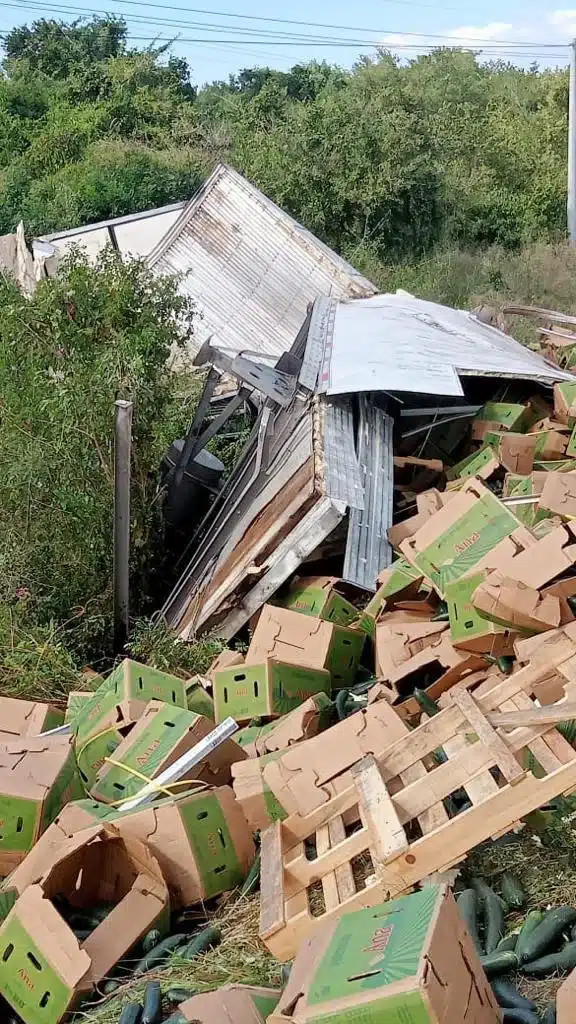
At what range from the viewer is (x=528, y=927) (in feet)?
10.1

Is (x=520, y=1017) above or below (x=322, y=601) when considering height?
above

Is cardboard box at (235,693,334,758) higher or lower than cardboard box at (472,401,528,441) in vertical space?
lower

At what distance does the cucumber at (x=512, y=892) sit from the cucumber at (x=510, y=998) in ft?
1.42

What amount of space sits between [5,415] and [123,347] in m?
0.88

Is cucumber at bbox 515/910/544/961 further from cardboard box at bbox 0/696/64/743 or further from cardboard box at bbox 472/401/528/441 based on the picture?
cardboard box at bbox 472/401/528/441

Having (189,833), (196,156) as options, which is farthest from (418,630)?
(196,156)

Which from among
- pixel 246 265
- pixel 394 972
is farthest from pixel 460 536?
pixel 246 265

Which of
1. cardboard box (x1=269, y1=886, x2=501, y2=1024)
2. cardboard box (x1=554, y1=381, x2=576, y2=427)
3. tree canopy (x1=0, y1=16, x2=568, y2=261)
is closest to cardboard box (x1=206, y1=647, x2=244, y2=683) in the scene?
cardboard box (x1=269, y1=886, x2=501, y2=1024)

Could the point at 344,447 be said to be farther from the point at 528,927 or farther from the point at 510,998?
the point at 510,998

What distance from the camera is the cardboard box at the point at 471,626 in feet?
14.4

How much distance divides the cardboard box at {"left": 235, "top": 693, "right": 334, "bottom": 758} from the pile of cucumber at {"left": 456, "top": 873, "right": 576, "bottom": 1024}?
3.69ft

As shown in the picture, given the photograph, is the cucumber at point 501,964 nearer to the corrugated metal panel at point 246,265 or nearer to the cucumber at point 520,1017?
the cucumber at point 520,1017

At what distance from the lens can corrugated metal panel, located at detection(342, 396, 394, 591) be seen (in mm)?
5922

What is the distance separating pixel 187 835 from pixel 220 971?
0.52 metres
